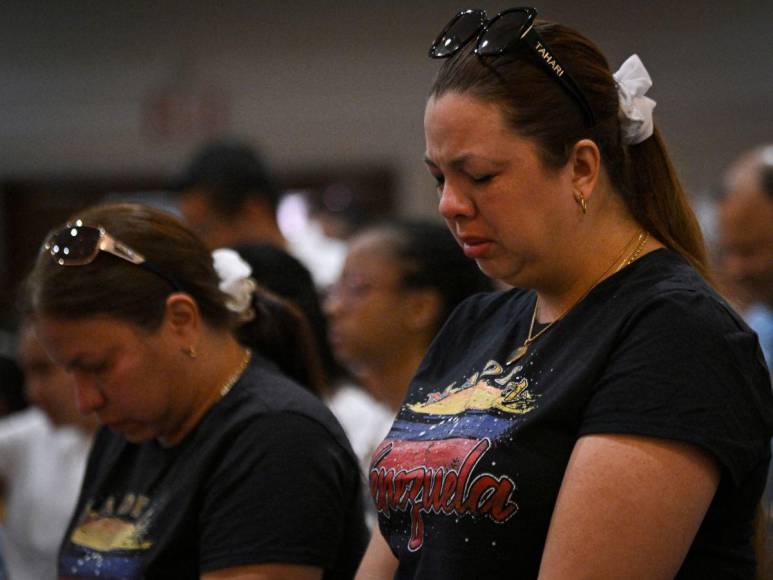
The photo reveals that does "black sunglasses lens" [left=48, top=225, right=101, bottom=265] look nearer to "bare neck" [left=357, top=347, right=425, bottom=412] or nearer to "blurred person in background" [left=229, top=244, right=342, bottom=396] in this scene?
"blurred person in background" [left=229, top=244, right=342, bottom=396]

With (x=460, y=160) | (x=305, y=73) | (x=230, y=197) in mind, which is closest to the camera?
(x=460, y=160)

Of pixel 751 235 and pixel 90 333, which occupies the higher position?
pixel 90 333

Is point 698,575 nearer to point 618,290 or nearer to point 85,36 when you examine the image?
point 618,290

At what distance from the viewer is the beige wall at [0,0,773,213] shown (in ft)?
21.9

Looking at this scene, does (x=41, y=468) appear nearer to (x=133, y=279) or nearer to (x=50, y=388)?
(x=50, y=388)

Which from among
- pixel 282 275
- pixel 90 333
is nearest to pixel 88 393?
pixel 90 333

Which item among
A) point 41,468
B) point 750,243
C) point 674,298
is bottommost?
point 41,468

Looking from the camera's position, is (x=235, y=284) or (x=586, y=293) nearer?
(x=586, y=293)

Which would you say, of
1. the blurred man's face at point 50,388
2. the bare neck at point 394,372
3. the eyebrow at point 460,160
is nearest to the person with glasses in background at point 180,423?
the eyebrow at point 460,160

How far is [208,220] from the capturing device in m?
3.56

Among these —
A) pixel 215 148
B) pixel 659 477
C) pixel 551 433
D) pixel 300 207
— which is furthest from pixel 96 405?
pixel 300 207

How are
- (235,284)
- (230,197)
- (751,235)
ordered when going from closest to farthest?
1. (235,284)
2. (751,235)
3. (230,197)

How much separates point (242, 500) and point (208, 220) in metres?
2.02

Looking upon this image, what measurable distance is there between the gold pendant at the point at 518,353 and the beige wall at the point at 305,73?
5.40m
